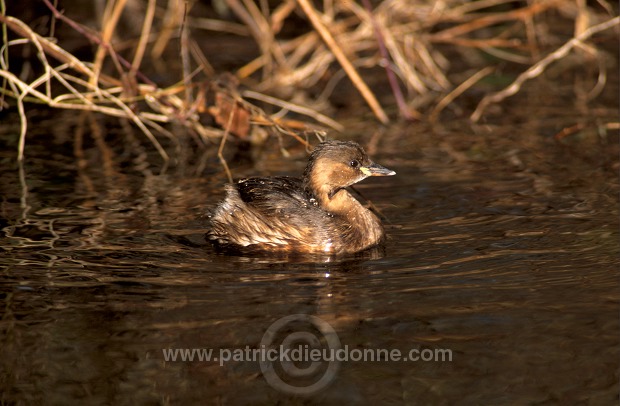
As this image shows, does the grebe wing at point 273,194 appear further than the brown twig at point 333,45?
No

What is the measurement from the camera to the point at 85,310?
5.04 m

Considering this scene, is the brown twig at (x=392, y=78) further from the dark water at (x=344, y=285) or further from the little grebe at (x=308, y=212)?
the little grebe at (x=308, y=212)

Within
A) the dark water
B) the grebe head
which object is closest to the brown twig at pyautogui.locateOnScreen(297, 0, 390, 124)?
the dark water

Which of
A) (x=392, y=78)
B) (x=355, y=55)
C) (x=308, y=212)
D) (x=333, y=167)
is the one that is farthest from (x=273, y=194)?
(x=355, y=55)

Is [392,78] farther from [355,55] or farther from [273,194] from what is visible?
[273,194]

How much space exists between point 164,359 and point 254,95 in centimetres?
379

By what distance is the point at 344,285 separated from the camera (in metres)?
5.36

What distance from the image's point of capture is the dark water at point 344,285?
14.2ft

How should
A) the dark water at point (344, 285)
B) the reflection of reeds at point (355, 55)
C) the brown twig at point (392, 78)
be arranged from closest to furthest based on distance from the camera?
the dark water at point (344, 285) < the reflection of reeds at point (355, 55) < the brown twig at point (392, 78)

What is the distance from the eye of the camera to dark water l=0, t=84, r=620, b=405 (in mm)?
4324

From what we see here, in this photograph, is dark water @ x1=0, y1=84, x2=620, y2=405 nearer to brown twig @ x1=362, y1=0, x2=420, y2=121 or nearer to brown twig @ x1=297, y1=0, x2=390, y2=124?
brown twig @ x1=297, y1=0, x2=390, y2=124

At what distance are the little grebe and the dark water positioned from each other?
17cm

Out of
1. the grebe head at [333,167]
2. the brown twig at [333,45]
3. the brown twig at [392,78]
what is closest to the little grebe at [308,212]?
the grebe head at [333,167]

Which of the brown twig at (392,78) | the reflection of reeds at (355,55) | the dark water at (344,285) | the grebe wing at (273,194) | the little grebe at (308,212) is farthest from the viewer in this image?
the brown twig at (392,78)
